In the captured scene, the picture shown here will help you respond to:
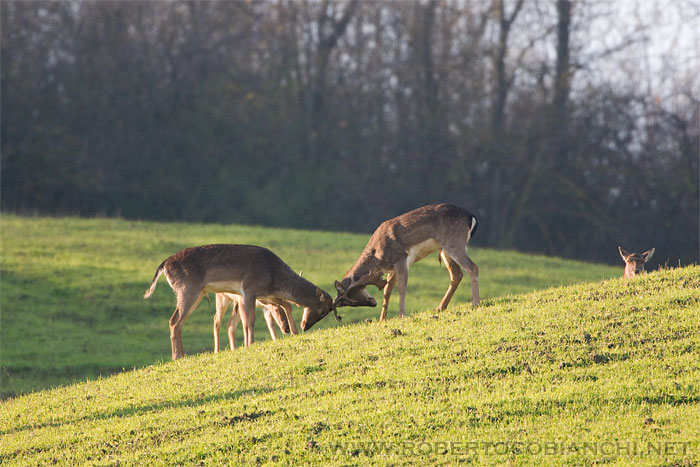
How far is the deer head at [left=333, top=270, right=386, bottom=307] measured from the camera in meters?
13.8

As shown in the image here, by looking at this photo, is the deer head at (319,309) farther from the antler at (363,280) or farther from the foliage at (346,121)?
the foliage at (346,121)

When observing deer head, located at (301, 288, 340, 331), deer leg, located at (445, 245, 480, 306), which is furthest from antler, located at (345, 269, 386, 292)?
deer leg, located at (445, 245, 480, 306)

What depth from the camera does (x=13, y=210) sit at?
38875 millimetres

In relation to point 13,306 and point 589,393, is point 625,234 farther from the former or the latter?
point 589,393

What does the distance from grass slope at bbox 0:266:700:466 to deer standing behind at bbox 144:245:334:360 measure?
1171 millimetres

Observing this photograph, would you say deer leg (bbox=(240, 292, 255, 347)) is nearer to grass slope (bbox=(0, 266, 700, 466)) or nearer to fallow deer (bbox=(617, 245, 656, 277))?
grass slope (bbox=(0, 266, 700, 466))

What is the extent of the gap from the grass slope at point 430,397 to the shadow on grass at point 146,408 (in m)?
0.03

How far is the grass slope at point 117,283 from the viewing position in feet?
63.6

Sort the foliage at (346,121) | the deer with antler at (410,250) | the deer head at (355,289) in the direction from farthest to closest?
the foliage at (346,121), the deer head at (355,289), the deer with antler at (410,250)

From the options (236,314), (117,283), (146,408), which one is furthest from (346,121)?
(146,408)

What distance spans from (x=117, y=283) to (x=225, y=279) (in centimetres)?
1252

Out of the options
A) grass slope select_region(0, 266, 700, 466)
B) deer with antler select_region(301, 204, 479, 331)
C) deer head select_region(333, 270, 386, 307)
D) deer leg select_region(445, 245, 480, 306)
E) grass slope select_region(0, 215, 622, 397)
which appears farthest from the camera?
grass slope select_region(0, 215, 622, 397)

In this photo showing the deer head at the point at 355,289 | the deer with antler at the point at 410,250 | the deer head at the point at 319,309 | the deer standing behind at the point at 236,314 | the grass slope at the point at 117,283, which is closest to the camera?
the deer with antler at the point at 410,250

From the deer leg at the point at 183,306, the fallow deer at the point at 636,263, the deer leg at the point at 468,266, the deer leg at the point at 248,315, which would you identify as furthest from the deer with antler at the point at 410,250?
the fallow deer at the point at 636,263
